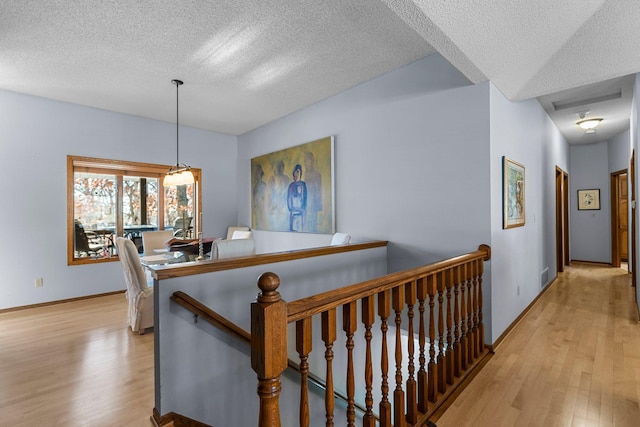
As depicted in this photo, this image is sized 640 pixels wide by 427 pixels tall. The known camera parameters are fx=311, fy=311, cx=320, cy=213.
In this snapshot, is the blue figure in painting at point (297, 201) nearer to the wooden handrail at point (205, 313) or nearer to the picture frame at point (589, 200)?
the wooden handrail at point (205, 313)

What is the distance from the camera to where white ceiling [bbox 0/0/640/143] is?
2012 millimetres

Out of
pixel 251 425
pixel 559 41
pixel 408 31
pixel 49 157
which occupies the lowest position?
pixel 251 425

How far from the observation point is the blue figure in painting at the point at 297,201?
450cm

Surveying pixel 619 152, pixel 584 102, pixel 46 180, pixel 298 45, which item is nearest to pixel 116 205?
pixel 46 180

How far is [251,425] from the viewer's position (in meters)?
2.10

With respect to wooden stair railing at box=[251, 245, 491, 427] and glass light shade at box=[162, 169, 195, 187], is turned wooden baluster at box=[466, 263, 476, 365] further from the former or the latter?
glass light shade at box=[162, 169, 195, 187]

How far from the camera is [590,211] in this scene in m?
6.60

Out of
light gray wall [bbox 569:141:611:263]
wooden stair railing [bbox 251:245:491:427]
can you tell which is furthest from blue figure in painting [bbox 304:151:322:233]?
light gray wall [bbox 569:141:611:263]

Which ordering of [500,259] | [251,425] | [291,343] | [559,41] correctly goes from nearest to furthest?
1. [251,425]
2. [559,41]
3. [291,343]
4. [500,259]

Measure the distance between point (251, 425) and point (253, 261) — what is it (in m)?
1.10

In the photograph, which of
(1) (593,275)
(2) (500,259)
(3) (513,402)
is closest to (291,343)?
(3) (513,402)

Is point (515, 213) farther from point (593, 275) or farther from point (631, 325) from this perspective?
point (593, 275)

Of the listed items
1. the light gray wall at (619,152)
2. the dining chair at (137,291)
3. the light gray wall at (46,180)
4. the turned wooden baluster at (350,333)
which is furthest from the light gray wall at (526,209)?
the light gray wall at (46,180)

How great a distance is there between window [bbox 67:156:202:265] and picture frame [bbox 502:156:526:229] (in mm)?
4925
